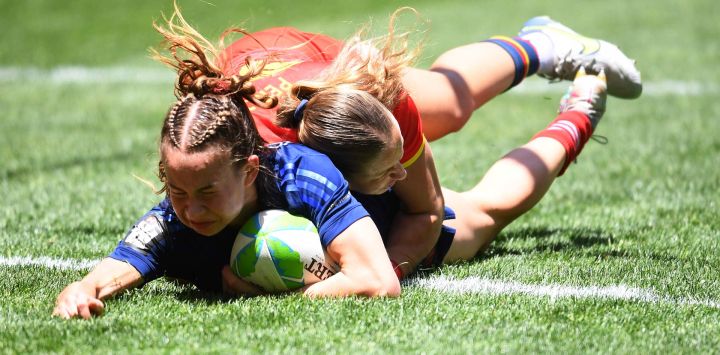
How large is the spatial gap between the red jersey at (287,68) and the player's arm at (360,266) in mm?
589

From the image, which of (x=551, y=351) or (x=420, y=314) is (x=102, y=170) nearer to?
(x=420, y=314)

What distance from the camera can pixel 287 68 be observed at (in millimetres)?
4348

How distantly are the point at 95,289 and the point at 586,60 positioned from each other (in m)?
2.88

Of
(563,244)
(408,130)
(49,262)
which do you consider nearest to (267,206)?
(408,130)

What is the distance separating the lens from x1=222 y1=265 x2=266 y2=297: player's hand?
12.5 ft

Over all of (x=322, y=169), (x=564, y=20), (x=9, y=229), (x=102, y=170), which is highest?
(x=322, y=169)

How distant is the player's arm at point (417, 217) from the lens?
13.7 feet

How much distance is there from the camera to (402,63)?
13.5 ft

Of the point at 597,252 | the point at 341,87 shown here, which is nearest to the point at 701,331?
the point at 597,252

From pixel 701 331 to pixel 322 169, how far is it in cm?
140

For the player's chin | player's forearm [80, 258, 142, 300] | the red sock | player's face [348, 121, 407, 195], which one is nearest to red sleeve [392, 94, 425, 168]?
player's face [348, 121, 407, 195]

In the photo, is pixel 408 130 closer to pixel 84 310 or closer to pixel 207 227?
pixel 207 227

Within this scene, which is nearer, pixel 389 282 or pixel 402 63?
pixel 389 282

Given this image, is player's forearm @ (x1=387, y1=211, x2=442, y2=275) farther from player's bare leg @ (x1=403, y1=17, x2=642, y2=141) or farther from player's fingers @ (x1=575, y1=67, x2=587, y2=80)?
player's fingers @ (x1=575, y1=67, x2=587, y2=80)
